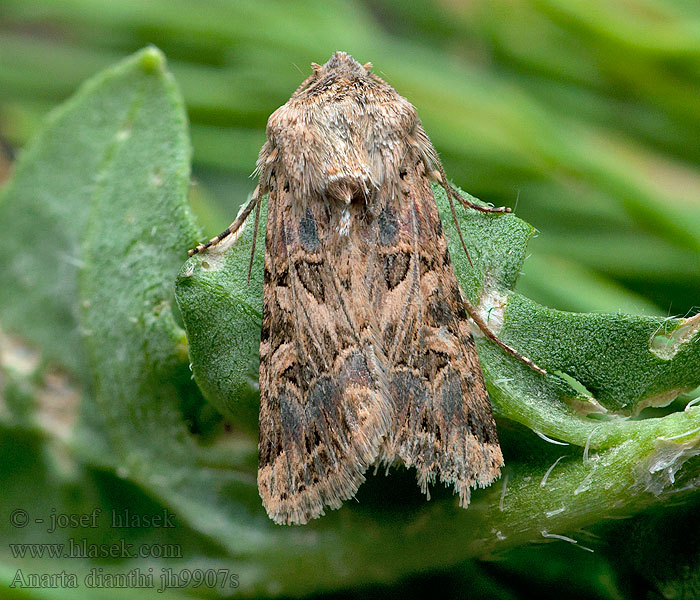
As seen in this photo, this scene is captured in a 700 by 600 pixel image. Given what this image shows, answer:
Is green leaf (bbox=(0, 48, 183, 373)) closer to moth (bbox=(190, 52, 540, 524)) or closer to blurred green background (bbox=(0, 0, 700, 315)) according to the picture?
moth (bbox=(190, 52, 540, 524))

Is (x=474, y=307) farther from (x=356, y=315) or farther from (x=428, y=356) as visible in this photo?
(x=356, y=315)

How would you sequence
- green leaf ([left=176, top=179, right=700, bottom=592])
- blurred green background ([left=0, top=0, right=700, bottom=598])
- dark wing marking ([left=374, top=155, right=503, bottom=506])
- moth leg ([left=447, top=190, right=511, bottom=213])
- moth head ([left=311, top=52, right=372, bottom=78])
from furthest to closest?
blurred green background ([left=0, top=0, right=700, bottom=598])
moth head ([left=311, top=52, right=372, bottom=78])
moth leg ([left=447, top=190, right=511, bottom=213])
dark wing marking ([left=374, top=155, right=503, bottom=506])
green leaf ([left=176, top=179, right=700, bottom=592])

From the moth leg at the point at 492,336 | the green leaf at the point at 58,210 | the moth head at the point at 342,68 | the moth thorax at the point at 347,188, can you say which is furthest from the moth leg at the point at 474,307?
the green leaf at the point at 58,210

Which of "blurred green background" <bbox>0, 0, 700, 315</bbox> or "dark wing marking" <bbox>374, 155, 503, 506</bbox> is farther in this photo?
"blurred green background" <bbox>0, 0, 700, 315</bbox>

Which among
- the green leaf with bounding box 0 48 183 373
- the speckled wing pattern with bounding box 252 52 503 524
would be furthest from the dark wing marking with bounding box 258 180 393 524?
the green leaf with bounding box 0 48 183 373

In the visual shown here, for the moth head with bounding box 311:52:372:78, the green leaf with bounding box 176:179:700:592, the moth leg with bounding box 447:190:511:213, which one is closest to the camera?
the green leaf with bounding box 176:179:700:592

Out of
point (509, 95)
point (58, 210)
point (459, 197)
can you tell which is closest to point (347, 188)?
point (459, 197)

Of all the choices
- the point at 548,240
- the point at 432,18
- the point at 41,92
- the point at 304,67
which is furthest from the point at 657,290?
the point at 41,92

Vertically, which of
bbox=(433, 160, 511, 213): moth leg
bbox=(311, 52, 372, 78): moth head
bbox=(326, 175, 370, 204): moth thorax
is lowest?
bbox=(326, 175, 370, 204): moth thorax
